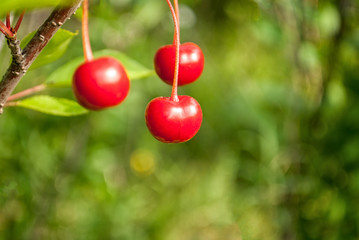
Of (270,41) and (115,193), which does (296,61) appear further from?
(115,193)

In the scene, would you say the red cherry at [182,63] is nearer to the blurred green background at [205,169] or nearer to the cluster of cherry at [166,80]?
the cluster of cherry at [166,80]

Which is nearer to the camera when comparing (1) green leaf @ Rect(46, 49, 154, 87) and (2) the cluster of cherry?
(2) the cluster of cherry

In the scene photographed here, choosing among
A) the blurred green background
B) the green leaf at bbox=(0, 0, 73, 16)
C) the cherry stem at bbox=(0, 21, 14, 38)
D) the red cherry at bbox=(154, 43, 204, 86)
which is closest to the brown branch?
the cherry stem at bbox=(0, 21, 14, 38)

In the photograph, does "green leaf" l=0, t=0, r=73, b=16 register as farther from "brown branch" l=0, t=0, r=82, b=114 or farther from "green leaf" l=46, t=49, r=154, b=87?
"green leaf" l=46, t=49, r=154, b=87

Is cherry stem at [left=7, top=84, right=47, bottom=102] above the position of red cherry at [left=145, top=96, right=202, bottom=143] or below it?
above

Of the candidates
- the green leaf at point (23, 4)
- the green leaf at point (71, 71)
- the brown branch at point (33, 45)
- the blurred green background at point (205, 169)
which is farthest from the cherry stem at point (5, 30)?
the blurred green background at point (205, 169)

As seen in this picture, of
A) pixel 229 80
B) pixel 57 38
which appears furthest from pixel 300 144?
pixel 229 80

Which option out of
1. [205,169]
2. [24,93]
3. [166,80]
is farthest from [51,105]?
[205,169]

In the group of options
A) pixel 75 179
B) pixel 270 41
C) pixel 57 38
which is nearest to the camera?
pixel 57 38
